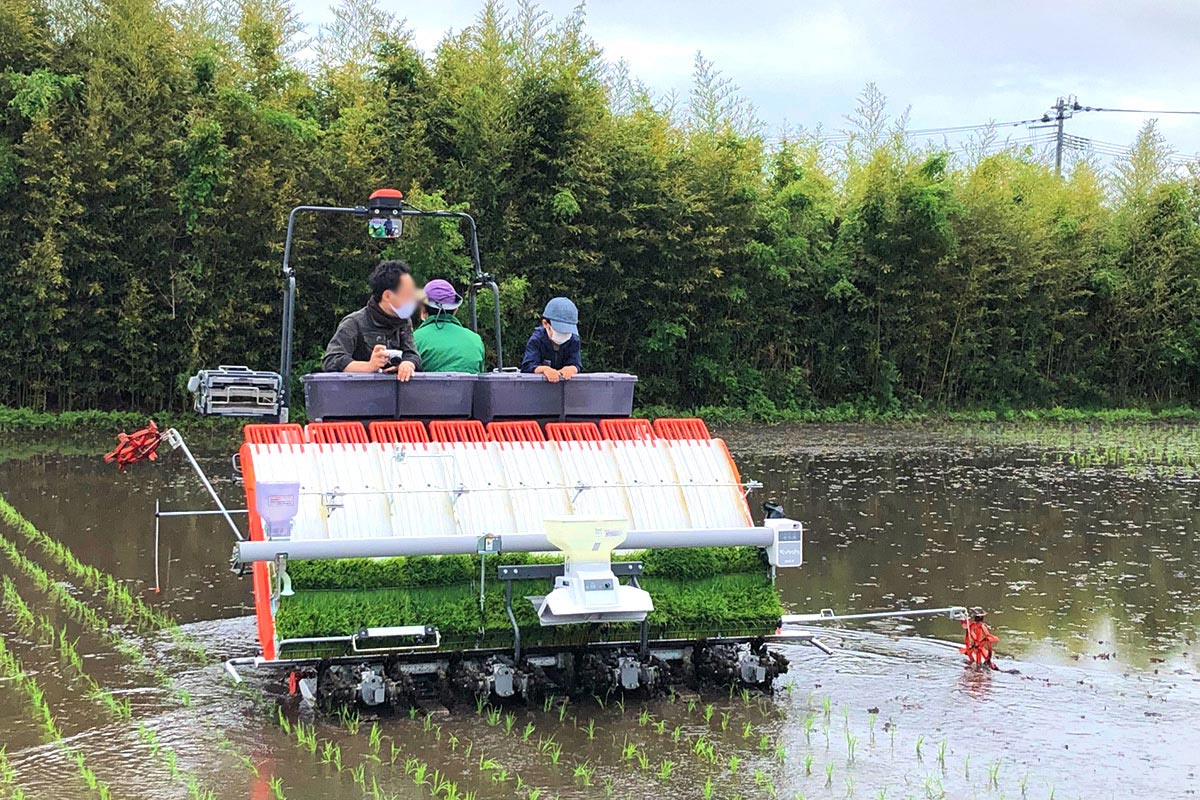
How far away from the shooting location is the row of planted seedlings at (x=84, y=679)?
450cm

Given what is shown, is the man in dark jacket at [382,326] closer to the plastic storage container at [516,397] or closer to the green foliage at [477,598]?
the plastic storage container at [516,397]

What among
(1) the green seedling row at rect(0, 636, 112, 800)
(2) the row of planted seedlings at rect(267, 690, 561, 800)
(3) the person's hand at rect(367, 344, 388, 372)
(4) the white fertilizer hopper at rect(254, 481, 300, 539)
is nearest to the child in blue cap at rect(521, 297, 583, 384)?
(3) the person's hand at rect(367, 344, 388, 372)

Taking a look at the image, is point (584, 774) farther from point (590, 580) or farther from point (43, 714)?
→ point (43, 714)

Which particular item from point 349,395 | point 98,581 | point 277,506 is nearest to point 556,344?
point 349,395

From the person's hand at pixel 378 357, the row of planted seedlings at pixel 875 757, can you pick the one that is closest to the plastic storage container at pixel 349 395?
the person's hand at pixel 378 357

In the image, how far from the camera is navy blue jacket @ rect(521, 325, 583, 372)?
22.1ft

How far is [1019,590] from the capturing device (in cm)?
797

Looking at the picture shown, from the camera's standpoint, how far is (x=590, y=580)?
5.05 m

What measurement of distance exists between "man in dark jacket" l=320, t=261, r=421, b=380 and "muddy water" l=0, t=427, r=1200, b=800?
164 cm

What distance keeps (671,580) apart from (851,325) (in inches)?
635

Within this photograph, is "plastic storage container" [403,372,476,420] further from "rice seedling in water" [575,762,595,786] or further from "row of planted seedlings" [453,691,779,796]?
"rice seedling in water" [575,762,595,786]

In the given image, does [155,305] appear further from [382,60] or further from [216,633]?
[216,633]

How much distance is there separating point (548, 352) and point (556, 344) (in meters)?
0.11

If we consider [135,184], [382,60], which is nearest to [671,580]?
[135,184]
